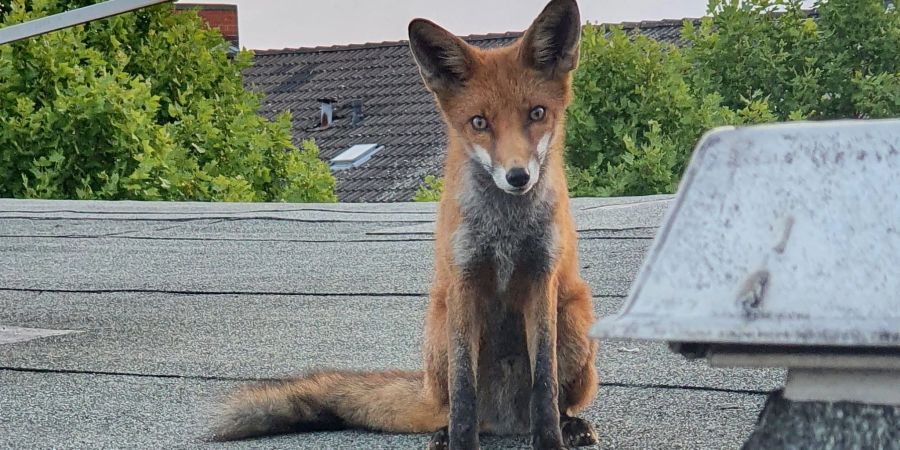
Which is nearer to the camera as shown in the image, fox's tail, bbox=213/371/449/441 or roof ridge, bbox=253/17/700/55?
fox's tail, bbox=213/371/449/441

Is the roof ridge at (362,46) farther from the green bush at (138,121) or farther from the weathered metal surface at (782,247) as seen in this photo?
the weathered metal surface at (782,247)

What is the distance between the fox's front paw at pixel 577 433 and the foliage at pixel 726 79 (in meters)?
6.18

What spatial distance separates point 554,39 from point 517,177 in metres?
0.33

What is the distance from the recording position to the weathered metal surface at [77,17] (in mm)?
2783

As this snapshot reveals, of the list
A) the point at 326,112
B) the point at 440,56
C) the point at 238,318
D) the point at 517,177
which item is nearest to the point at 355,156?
the point at 326,112

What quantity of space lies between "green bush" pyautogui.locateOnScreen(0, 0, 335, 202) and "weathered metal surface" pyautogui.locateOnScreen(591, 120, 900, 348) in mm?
7826

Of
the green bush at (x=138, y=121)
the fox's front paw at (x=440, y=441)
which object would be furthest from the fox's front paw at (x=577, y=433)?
the green bush at (x=138, y=121)

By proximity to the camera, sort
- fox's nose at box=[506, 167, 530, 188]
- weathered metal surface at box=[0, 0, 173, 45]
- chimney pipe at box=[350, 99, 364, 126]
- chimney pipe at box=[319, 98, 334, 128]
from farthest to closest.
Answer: chimney pipe at box=[319, 98, 334, 128] → chimney pipe at box=[350, 99, 364, 126] → weathered metal surface at box=[0, 0, 173, 45] → fox's nose at box=[506, 167, 530, 188]

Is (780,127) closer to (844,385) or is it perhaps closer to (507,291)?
(844,385)

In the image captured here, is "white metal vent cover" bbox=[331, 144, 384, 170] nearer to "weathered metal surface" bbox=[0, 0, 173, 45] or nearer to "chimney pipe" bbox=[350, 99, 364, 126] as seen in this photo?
"chimney pipe" bbox=[350, 99, 364, 126]

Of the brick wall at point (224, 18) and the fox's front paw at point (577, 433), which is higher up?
the brick wall at point (224, 18)

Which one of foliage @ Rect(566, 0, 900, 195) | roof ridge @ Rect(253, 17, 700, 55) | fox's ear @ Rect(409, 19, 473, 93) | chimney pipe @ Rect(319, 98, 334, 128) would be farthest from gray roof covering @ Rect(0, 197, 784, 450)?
chimney pipe @ Rect(319, 98, 334, 128)

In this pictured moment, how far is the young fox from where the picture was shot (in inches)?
85.7

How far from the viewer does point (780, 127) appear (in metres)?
0.84
